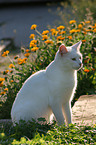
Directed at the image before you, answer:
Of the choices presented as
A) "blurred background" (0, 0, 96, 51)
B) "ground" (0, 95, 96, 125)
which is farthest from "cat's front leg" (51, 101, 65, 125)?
"blurred background" (0, 0, 96, 51)

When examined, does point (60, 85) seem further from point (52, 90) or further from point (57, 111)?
point (57, 111)

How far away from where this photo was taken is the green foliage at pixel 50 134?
8.89 ft

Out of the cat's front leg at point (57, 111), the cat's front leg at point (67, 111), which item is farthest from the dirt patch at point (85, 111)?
the cat's front leg at point (57, 111)

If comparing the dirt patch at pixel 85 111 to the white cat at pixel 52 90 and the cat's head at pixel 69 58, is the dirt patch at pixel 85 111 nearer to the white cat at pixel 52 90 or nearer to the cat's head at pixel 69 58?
the white cat at pixel 52 90

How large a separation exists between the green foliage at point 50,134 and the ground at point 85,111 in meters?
0.48

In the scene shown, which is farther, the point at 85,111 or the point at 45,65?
the point at 45,65

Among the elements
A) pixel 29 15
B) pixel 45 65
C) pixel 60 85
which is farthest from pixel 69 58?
pixel 29 15

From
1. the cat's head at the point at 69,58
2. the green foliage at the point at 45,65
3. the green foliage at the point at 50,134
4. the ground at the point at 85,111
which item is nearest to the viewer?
the green foliage at the point at 50,134

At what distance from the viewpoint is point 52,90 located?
3.34 meters

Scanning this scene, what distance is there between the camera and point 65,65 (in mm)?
3318

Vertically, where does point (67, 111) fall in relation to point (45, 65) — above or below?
below

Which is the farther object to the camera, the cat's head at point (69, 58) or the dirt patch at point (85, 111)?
the dirt patch at point (85, 111)

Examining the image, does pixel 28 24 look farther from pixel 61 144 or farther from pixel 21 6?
pixel 61 144

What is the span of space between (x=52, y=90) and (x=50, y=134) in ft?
2.09
